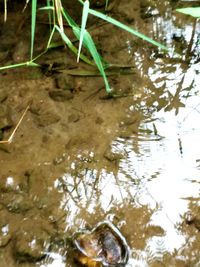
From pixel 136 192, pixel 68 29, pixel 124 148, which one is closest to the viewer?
pixel 136 192

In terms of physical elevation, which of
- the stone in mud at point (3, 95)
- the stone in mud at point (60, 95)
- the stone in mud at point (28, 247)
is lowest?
the stone in mud at point (28, 247)

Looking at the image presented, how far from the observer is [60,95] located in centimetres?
217

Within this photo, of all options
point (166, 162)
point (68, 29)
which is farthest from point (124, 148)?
point (68, 29)

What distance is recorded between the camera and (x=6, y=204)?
1835 millimetres

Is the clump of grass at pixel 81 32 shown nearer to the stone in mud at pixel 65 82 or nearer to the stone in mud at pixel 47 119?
the stone in mud at pixel 65 82

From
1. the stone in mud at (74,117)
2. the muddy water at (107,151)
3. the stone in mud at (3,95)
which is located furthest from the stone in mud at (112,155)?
the stone in mud at (3,95)

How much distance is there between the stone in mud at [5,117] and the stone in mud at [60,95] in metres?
0.22

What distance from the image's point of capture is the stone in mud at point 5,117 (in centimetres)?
208

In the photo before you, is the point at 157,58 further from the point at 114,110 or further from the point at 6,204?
the point at 6,204

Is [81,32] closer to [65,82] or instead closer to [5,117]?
[65,82]

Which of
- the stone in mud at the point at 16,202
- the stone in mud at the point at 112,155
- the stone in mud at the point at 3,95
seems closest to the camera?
the stone in mud at the point at 16,202

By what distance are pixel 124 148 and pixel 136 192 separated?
0.22m

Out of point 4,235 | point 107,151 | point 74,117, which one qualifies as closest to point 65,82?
point 74,117

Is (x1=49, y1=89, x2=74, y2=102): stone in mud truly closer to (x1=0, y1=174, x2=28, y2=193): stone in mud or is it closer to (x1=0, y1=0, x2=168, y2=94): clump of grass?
(x1=0, y1=0, x2=168, y2=94): clump of grass
